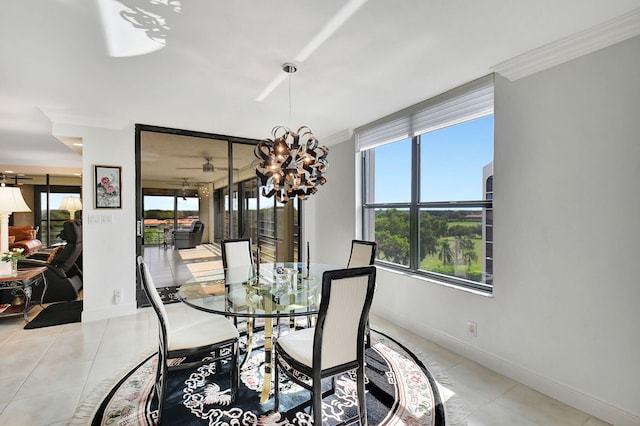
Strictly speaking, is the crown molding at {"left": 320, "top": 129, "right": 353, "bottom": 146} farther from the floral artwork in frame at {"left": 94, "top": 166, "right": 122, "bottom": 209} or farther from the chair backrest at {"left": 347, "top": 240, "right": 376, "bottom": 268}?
the floral artwork in frame at {"left": 94, "top": 166, "right": 122, "bottom": 209}

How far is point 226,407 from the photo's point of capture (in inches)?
77.8

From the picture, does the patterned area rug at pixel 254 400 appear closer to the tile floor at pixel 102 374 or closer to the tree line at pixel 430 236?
the tile floor at pixel 102 374

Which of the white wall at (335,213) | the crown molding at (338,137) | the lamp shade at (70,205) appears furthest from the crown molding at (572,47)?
the lamp shade at (70,205)

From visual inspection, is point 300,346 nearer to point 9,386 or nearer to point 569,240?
point 569,240

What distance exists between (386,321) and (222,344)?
2133 millimetres

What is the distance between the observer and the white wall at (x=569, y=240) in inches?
72.1

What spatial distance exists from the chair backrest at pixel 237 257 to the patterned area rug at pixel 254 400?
3.01 ft

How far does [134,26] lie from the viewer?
1.87 meters

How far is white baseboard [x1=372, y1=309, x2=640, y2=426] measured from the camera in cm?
185

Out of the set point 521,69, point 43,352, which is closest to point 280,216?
point 43,352

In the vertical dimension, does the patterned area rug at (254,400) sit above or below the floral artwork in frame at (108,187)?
below

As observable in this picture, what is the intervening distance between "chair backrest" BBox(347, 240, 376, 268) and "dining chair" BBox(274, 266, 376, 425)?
1109 mm

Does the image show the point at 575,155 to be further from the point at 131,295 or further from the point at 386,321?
the point at 131,295

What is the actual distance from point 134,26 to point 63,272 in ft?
13.1
